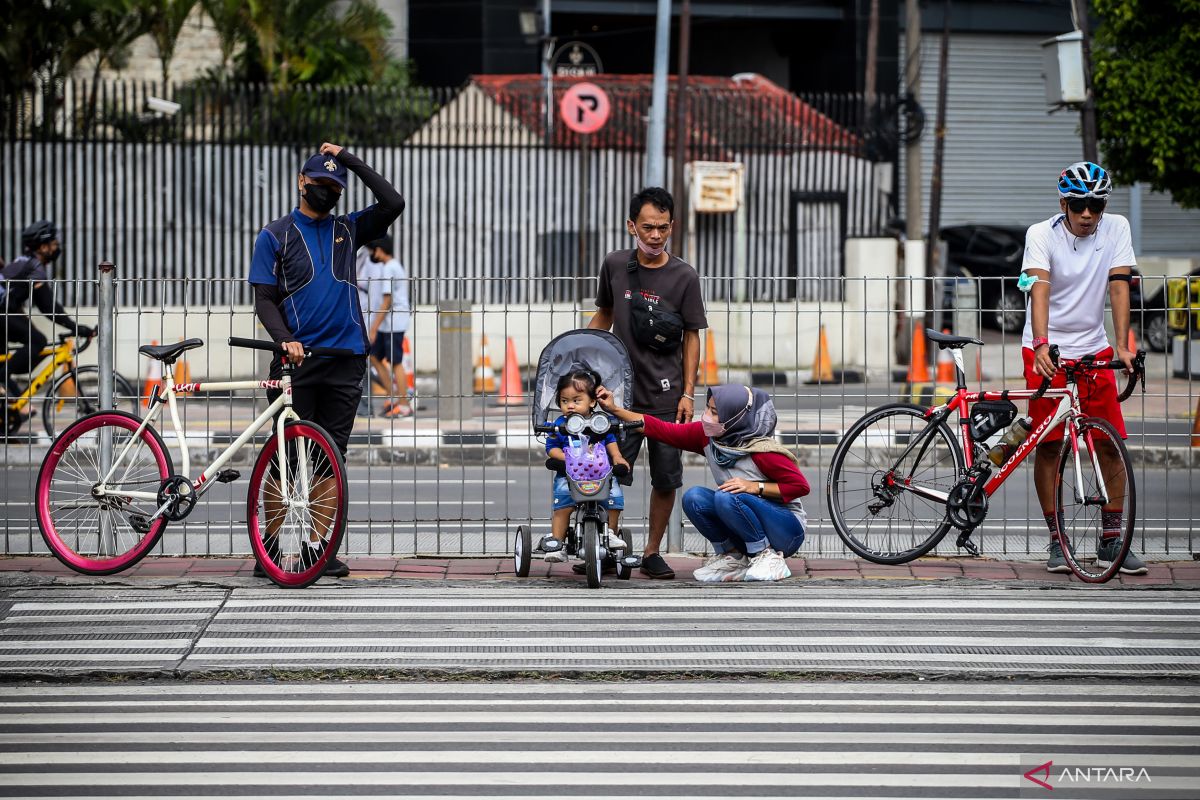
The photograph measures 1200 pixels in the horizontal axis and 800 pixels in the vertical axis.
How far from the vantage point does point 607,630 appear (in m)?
6.21

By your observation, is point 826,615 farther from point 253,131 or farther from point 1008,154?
point 1008,154

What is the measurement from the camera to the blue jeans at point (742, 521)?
7281 mm

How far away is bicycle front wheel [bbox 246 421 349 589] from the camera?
695cm

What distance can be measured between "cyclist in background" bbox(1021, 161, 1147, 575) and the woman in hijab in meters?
1.18

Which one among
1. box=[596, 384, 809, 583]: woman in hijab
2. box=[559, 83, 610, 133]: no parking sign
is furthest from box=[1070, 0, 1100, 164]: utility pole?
box=[596, 384, 809, 583]: woman in hijab

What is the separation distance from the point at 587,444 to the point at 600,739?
2.36 m

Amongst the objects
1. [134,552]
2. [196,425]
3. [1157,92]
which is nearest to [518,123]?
[1157,92]

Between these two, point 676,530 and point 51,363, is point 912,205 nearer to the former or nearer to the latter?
point 51,363

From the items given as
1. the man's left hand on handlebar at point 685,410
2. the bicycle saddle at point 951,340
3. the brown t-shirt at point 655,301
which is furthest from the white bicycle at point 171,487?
the bicycle saddle at point 951,340

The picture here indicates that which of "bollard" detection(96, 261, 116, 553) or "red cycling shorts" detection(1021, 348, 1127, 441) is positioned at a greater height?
"bollard" detection(96, 261, 116, 553)

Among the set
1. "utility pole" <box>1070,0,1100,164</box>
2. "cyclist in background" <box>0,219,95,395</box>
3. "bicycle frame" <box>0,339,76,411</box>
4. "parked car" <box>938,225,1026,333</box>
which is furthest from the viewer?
"parked car" <box>938,225,1026,333</box>

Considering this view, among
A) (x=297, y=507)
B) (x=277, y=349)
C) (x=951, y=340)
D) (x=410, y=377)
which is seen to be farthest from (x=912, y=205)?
(x=297, y=507)

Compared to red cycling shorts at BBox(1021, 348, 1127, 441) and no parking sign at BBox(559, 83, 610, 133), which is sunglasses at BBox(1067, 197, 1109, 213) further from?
no parking sign at BBox(559, 83, 610, 133)

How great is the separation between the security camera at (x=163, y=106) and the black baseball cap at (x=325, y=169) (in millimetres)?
14275
